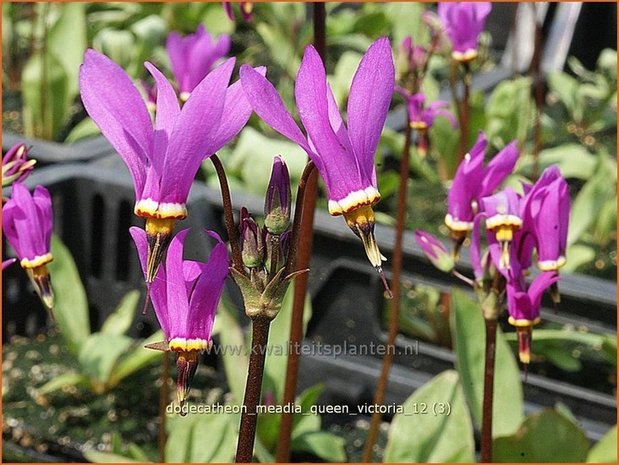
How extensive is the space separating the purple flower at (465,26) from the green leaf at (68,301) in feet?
2.76

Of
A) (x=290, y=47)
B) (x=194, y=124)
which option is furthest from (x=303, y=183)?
(x=290, y=47)

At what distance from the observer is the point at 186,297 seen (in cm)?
73

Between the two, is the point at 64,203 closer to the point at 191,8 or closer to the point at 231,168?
the point at 231,168

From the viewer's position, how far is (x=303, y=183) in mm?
704

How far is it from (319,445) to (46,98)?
149 centimetres

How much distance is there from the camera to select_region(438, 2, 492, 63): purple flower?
170 cm

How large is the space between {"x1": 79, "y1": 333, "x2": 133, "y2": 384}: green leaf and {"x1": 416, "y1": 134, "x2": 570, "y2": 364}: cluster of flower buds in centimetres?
95

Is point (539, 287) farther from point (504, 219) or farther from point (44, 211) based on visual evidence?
point (44, 211)

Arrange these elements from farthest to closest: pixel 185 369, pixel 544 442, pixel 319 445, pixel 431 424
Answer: pixel 319 445
pixel 431 424
pixel 544 442
pixel 185 369

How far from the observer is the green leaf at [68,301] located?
1955mm

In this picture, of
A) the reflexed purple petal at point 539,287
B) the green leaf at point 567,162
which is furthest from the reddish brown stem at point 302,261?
the green leaf at point 567,162

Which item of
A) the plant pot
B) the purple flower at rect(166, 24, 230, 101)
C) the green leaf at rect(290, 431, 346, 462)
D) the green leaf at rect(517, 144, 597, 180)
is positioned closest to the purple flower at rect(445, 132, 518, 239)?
the purple flower at rect(166, 24, 230, 101)

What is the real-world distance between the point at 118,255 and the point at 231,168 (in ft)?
1.40

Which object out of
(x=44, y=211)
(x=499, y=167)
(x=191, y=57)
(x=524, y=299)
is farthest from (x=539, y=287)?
(x=191, y=57)
